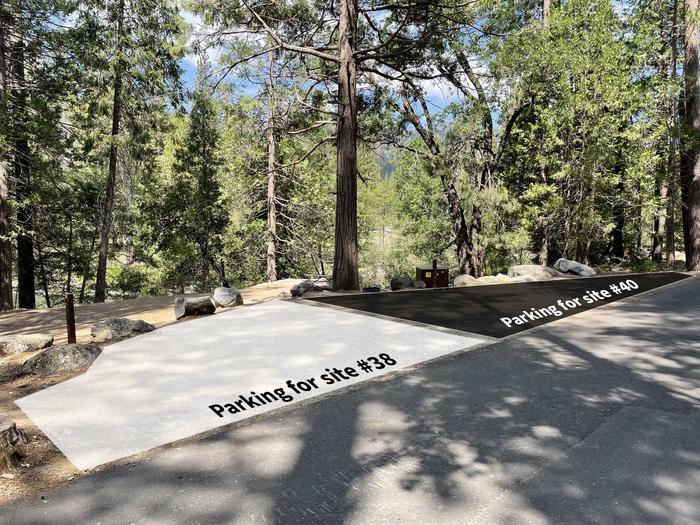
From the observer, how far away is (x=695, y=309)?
22.7ft

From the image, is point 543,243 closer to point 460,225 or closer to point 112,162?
point 460,225

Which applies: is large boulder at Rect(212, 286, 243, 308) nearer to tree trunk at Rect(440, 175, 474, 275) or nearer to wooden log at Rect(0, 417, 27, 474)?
wooden log at Rect(0, 417, 27, 474)

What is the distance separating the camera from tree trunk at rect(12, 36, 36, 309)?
1223 cm

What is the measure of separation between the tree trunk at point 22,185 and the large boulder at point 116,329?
7852 mm

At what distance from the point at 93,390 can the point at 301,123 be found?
30.5 feet


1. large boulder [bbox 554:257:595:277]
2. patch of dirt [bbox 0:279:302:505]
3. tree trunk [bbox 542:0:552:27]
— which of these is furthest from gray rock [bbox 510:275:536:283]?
tree trunk [bbox 542:0:552:27]

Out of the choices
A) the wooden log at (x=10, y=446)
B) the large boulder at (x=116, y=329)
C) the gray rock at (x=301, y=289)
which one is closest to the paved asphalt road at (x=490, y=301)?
the gray rock at (x=301, y=289)

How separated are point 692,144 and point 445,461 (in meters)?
14.8

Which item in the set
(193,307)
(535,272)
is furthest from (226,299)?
(535,272)

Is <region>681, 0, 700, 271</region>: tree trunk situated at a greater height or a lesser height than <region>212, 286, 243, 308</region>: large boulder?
greater

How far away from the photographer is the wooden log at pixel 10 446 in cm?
278

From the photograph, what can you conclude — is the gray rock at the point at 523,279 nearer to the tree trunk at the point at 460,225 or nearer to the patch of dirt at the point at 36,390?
the tree trunk at the point at 460,225

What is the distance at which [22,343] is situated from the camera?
575cm

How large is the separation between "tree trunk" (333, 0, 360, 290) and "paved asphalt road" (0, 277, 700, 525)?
234 inches
